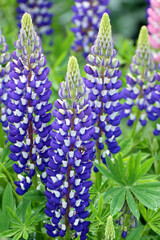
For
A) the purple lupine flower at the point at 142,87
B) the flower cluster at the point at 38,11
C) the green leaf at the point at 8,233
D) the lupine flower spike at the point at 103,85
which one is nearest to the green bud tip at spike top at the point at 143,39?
the purple lupine flower at the point at 142,87

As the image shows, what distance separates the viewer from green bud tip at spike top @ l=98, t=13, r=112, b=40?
2.39 meters

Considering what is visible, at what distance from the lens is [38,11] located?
4711mm

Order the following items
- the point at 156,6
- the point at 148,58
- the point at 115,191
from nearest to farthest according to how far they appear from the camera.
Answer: the point at 115,191
the point at 148,58
the point at 156,6

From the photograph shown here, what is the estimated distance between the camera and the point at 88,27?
14.4ft

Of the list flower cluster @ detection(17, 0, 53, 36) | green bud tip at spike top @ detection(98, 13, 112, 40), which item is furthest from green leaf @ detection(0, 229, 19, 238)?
flower cluster @ detection(17, 0, 53, 36)

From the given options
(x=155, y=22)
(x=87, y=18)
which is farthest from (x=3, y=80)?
(x=87, y=18)

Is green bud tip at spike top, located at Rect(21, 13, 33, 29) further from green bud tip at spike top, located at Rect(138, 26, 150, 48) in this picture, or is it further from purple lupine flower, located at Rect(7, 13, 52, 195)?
green bud tip at spike top, located at Rect(138, 26, 150, 48)

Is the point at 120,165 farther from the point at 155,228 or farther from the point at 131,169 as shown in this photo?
the point at 155,228

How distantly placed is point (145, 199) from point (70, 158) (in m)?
0.46

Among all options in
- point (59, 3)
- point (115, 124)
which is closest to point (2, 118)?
point (115, 124)

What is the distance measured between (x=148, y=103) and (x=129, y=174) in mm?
910

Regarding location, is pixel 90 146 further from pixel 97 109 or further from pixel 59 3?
pixel 59 3

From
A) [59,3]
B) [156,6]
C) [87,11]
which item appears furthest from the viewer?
[59,3]

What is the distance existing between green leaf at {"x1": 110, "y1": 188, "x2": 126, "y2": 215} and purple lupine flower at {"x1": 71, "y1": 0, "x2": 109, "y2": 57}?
7.64 ft
